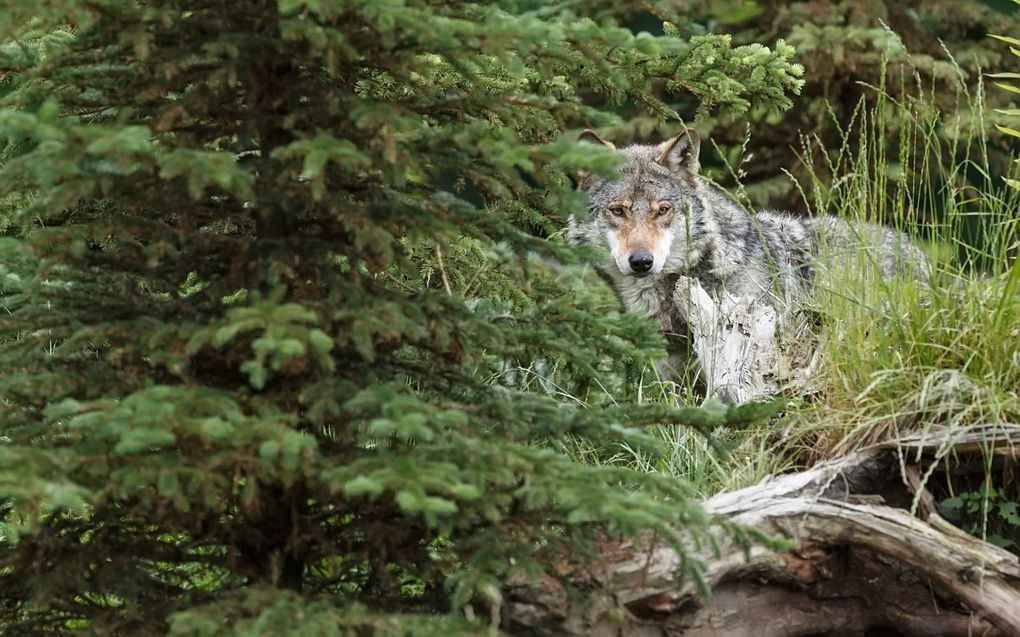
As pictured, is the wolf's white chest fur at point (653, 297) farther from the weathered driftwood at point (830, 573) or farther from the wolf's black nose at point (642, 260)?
the weathered driftwood at point (830, 573)

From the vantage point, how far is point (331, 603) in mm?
3645

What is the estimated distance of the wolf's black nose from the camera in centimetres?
686

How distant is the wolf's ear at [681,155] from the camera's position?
A: 724cm

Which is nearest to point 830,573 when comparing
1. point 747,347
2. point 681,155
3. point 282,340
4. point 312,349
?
point 747,347

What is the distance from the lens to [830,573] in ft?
14.9

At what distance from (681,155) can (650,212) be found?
48cm

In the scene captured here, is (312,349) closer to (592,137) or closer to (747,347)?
(747,347)

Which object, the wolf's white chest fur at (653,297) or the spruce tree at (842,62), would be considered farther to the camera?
the spruce tree at (842,62)

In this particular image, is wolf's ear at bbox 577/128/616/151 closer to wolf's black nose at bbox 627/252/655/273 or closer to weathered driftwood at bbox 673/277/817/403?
wolf's black nose at bbox 627/252/655/273

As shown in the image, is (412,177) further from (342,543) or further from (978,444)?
(978,444)

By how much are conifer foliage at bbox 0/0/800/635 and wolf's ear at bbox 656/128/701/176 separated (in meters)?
2.86

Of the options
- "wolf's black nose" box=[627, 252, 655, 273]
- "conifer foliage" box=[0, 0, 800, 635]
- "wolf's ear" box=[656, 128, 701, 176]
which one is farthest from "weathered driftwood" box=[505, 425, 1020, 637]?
"wolf's ear" box=[656, 128, 701, 176]

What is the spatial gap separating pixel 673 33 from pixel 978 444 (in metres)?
2.44

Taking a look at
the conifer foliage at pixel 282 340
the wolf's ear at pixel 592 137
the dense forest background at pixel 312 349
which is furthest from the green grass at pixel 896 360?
the wolf's ear at pixel 592 137
